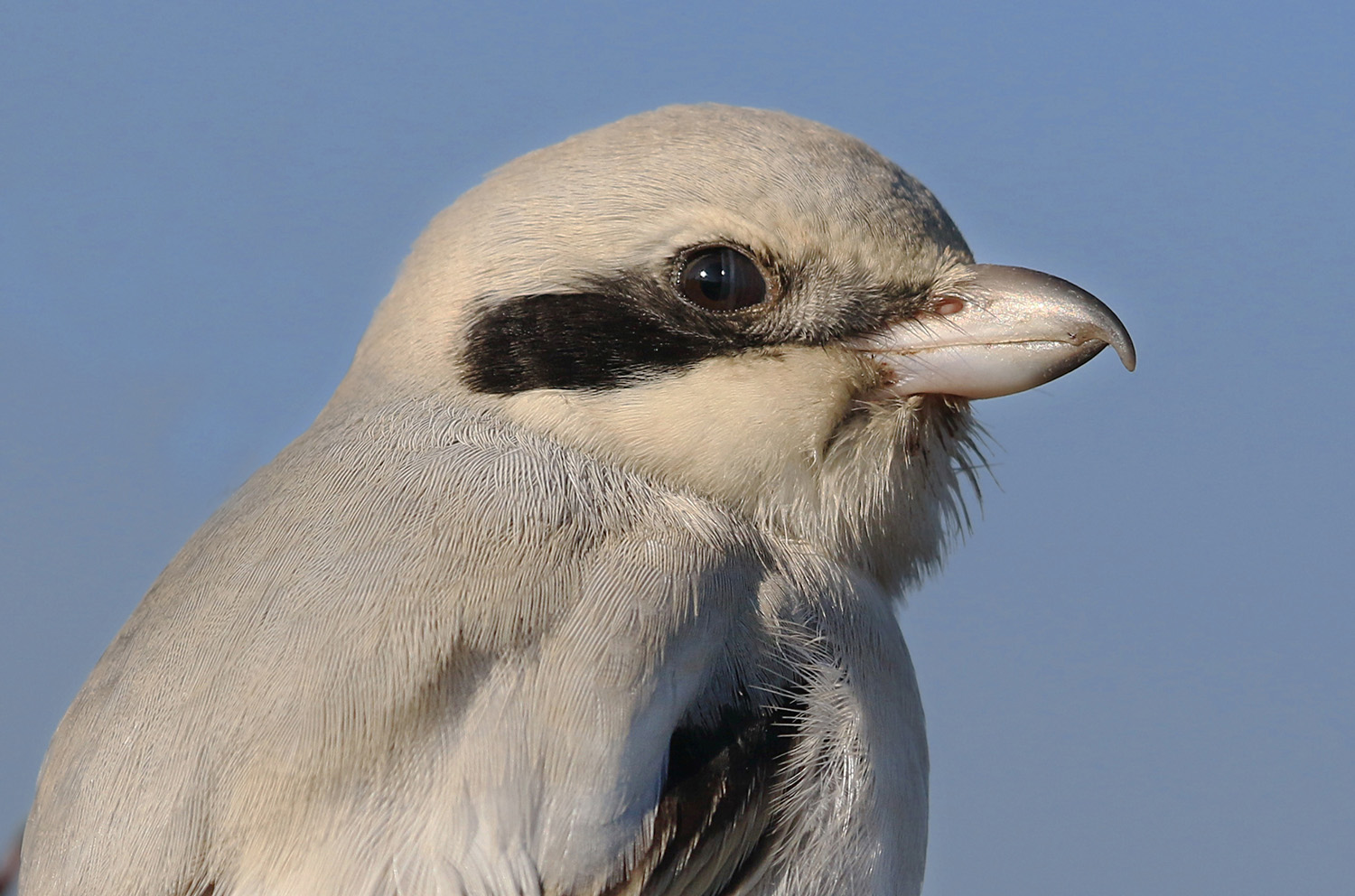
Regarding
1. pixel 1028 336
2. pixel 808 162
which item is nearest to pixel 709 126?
pixel 808 162

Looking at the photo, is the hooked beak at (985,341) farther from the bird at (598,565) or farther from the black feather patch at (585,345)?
the black feather patch at (585,345)

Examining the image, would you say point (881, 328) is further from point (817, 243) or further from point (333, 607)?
Answer: point (333, 607)

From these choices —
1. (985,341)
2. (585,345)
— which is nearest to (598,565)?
(585,345)

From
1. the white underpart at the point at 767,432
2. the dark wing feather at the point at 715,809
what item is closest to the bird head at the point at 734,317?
the white underpart at the point at 767,432

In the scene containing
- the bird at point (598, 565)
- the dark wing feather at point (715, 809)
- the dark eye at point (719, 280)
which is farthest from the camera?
the dark eye at point (719, 280)

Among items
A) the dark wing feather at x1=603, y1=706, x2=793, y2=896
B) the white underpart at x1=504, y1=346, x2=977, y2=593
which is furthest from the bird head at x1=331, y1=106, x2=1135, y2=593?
the dark wing feather at x1=603, y1=706, x2=793, y2=896

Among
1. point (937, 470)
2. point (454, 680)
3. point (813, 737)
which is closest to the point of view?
point (454, 680)
